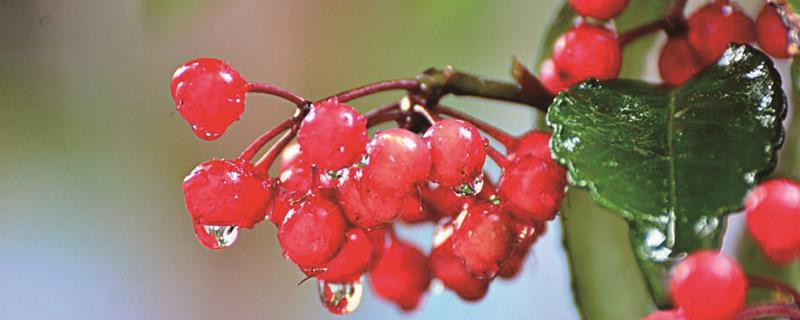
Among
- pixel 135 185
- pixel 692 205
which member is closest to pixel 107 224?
pixel 135 185

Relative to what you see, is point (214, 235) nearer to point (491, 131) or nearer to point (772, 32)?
point (491, 131)

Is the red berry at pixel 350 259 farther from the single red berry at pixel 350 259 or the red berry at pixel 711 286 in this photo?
the red berry at pixel 711 286

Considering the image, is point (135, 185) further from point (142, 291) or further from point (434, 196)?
point (434, 196)

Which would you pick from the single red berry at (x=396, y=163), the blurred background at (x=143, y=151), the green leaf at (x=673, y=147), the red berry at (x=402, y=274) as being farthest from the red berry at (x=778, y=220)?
the blurred background at (x=143, y=151)

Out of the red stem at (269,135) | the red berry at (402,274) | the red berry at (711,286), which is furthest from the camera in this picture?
the red berry at (402,274)

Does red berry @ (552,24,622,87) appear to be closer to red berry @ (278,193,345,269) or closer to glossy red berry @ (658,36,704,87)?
glossy red berry @ (658,36,704,87)

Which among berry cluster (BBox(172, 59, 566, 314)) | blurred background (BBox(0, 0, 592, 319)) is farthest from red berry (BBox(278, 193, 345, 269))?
blurred background (BBox(0, 0, 592, 319))
